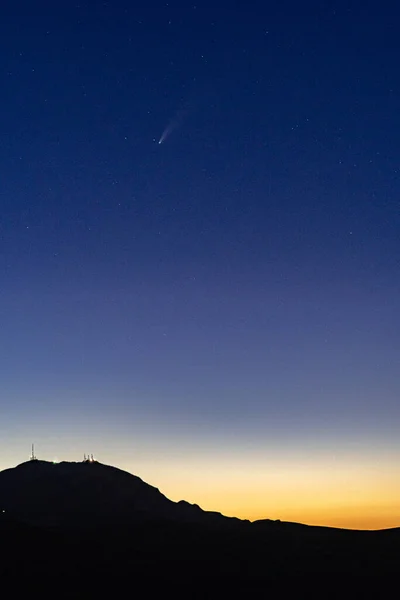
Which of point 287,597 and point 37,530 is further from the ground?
point 37,530

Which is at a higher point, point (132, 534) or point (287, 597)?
point (132, 534)

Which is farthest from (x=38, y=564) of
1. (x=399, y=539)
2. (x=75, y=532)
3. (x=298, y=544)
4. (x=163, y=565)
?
(x=399, y=539)

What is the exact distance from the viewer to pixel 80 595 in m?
96.4

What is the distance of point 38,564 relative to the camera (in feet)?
355

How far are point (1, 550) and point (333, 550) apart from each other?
212 ft

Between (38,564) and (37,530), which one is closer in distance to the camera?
(38,564)

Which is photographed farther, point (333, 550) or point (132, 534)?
point (132, 534)

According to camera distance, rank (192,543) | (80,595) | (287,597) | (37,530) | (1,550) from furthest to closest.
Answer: (192,543)
(37,530)
(1,550)
(287,597)
(80,595)

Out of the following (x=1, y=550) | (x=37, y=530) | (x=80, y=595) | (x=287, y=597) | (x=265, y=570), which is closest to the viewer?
(x=80, y=595)

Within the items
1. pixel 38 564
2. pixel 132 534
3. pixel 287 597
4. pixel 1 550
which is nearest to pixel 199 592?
pixel 287 597

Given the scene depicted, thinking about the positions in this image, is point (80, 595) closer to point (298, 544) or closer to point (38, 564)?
point (38, 564)

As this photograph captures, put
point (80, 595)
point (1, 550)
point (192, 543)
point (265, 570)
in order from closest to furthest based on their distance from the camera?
point (80, 595) < point (1, 550) < point (265, 570) < point (192, 543)

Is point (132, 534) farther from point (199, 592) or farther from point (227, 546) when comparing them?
point (199, 592)

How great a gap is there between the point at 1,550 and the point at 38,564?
8.09 metres
